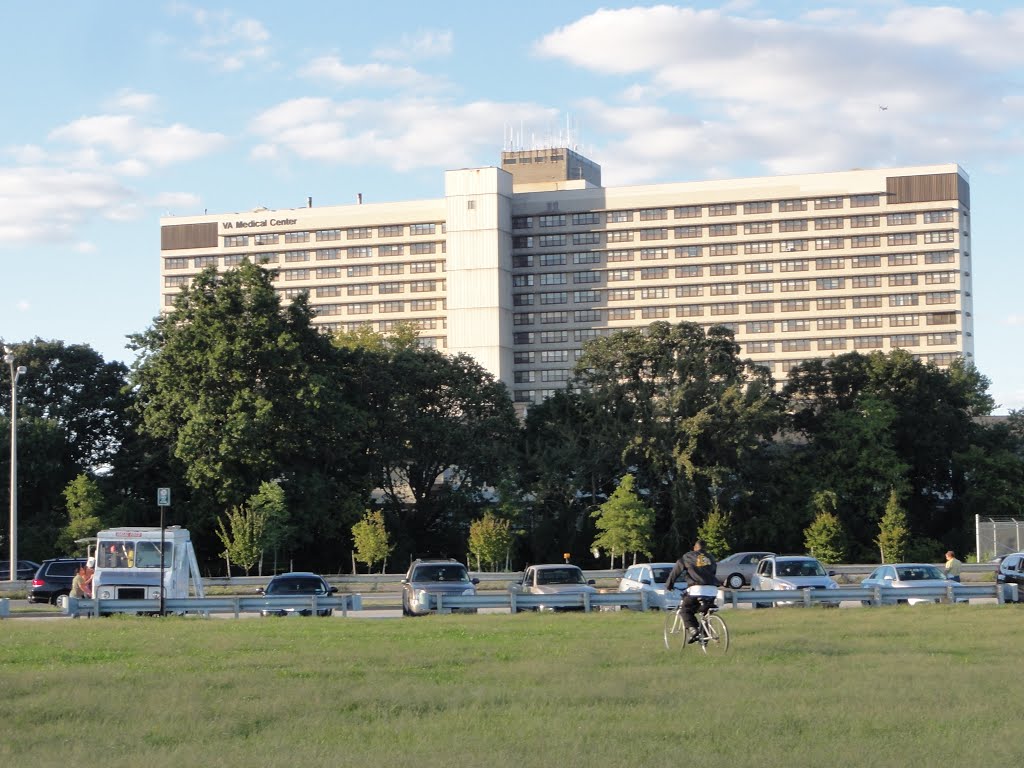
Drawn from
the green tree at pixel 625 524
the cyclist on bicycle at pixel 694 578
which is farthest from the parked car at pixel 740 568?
the cyclist on bicycle at pixel 694 578

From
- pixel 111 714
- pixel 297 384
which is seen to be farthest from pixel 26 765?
pixel 297 384

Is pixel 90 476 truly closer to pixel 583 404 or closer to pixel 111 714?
pixel 583 404

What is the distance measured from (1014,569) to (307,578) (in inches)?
790

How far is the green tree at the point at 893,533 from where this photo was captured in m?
71.2

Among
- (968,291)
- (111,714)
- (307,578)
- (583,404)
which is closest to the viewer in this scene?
(111,714)

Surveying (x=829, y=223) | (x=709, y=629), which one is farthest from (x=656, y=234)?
(x=709, y=629)

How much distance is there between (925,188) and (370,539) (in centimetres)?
9558

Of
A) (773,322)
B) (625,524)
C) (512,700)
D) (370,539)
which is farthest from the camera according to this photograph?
(773,322)

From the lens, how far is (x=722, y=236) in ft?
494

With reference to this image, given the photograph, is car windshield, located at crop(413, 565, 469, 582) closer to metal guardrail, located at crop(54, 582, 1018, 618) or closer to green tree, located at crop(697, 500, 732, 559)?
metal guardrail, located at crop(54, 582, 1018, 618)

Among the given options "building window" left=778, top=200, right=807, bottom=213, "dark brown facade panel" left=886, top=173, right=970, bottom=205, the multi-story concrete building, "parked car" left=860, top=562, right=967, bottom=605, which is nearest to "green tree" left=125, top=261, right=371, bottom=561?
"parked car" left=860, top=562, right=967, bottom=605

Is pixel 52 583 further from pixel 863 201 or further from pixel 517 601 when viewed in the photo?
pixel 863 201

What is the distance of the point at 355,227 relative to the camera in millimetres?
159875

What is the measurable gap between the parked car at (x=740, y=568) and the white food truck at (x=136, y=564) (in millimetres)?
25888
